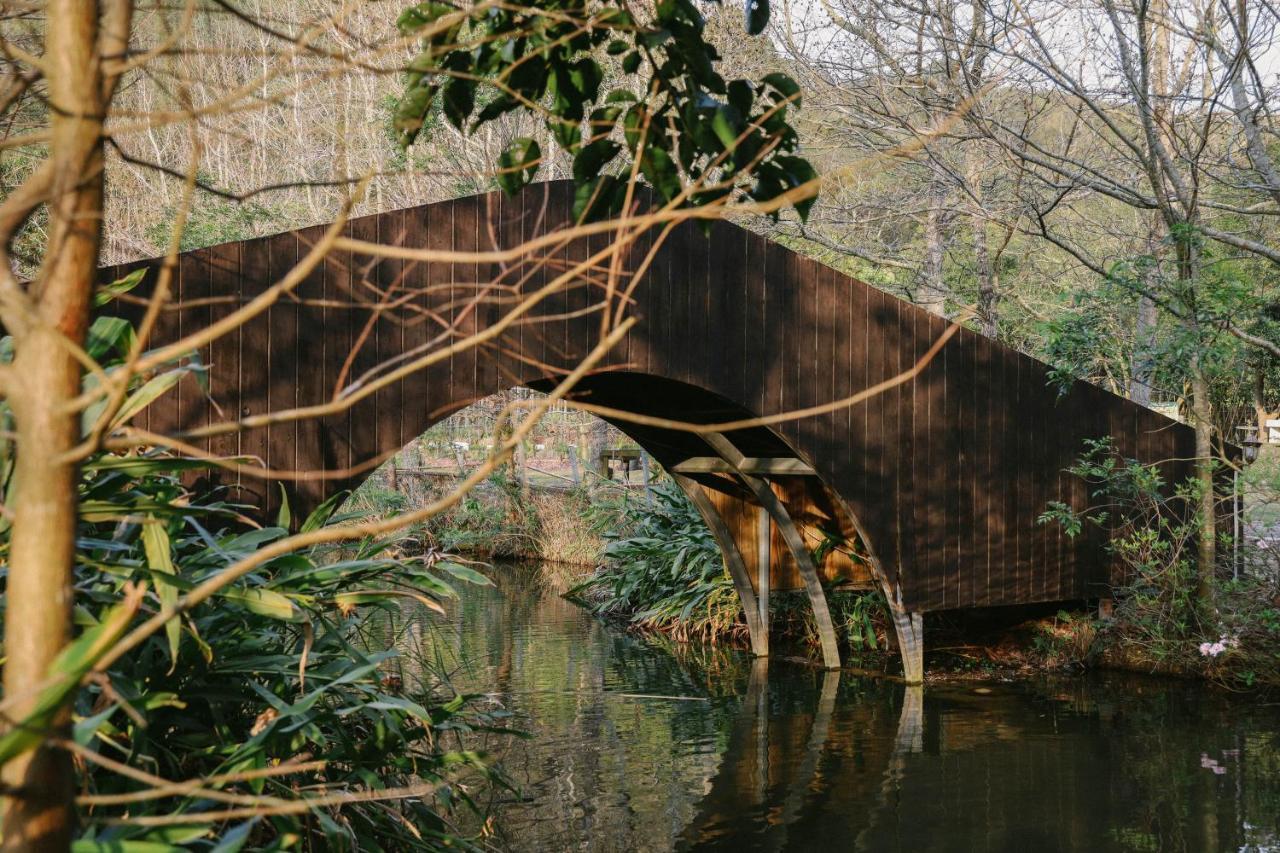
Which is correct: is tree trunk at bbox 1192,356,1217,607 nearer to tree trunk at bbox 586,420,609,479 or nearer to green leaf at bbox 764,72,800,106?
green leaf at bbox 764,72,800,106

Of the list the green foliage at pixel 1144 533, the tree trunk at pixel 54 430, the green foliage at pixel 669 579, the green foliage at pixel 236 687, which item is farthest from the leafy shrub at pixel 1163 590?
the tree trunk at pixel 54 430

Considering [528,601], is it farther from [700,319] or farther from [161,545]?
[161,545]

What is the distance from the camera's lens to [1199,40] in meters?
8.15

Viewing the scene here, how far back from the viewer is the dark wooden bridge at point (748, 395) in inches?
226

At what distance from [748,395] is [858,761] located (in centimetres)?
224

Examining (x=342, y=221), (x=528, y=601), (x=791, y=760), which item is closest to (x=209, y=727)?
(x=342, y=221)

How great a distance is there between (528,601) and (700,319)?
6.32 meters

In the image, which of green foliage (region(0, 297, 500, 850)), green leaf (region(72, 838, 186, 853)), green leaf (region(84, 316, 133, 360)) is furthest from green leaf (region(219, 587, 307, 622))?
green leaf (region(72, 838, 186, 853))

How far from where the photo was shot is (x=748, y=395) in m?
7.54

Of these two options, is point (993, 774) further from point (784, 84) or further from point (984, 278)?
point (984, 278)

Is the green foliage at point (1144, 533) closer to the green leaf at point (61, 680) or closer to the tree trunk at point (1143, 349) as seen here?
the tree trunk at point (1143, 349)

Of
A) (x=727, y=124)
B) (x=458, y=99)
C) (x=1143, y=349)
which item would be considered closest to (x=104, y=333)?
(x=458, y=99)

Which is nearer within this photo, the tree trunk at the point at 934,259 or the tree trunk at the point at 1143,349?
the tree trunk at the point at 1143,349

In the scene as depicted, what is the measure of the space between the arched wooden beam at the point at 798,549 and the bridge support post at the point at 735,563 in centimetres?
36
